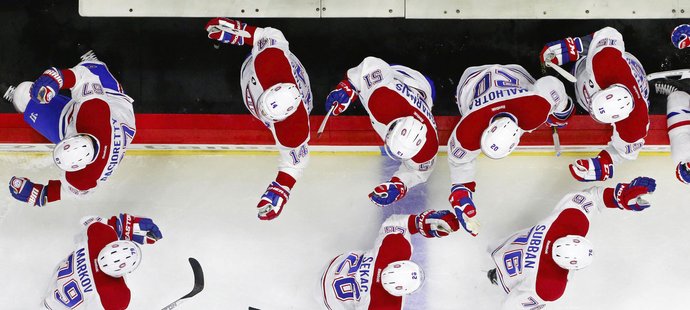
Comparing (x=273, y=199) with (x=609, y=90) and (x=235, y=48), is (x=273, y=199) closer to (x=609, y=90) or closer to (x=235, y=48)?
(x=235, y=48)

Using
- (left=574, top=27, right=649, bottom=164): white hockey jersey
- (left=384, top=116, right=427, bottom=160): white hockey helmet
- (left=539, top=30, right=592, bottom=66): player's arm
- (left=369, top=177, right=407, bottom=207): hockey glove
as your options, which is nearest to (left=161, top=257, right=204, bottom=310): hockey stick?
(left=369, top=177, right=407, bottom=207): hockey glove

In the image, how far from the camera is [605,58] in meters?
4.75

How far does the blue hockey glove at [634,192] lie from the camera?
4844 mm

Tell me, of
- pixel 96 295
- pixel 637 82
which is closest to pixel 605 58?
pixel 637 82

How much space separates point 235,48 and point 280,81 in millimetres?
1278

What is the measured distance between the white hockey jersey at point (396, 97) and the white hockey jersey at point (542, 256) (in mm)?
867

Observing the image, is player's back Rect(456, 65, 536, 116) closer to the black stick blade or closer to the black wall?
the black wall

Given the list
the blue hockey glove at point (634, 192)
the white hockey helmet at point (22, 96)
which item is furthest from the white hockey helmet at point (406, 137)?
the white hockey helmet at point (22, 96)

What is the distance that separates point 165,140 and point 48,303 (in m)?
1.41

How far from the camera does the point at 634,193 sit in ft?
15.9

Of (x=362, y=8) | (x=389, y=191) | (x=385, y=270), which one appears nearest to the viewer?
(x=385, y=270)

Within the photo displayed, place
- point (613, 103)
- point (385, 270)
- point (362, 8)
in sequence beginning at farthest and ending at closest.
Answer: point (362, 8) < point (385, 270) < point (613, 103)

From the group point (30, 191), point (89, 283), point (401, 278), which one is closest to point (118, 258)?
point (89, 283)

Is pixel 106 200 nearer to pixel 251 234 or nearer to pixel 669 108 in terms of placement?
pixel 251 234
